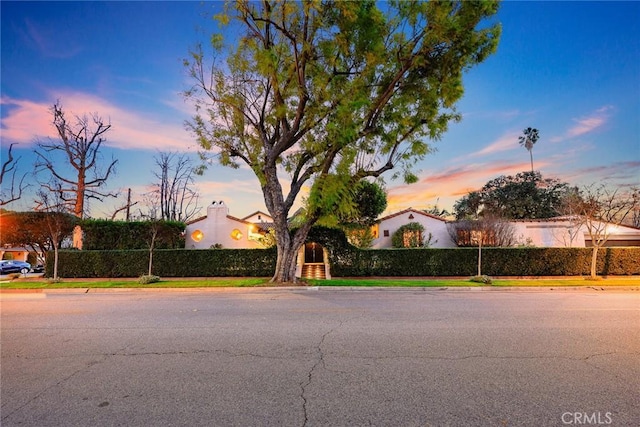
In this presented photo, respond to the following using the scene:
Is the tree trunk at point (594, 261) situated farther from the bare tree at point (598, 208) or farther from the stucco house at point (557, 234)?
the stucco house at point (557, 234)

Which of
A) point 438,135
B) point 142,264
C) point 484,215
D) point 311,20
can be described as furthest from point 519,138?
point 142,264

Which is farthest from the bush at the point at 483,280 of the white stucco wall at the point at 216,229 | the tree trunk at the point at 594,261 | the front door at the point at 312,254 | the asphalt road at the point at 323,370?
the white stucco wall at the point at 216,229

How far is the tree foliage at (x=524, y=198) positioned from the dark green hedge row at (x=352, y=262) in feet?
81.0

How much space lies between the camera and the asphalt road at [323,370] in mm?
3311

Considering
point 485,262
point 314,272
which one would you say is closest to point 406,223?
point 485,262

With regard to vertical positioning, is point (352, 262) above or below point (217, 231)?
below

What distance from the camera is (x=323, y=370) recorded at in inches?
175

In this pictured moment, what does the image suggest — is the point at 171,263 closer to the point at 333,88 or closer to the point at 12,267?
the point at 333,88

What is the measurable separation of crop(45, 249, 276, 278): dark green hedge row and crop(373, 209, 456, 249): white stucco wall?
15.6m

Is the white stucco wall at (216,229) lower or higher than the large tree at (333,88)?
lower

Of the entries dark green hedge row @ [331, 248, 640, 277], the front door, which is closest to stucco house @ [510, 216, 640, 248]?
dark green hedge row @ [331, 248, 640, 277]

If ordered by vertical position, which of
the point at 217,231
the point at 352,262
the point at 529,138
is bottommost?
the point at 352,262

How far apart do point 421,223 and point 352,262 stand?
1472 cm

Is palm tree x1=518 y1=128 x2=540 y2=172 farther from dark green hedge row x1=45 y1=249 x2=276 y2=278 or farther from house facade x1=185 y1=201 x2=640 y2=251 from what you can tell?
dark green hedge row x1=45 y1=249 x2=276 y2=278
